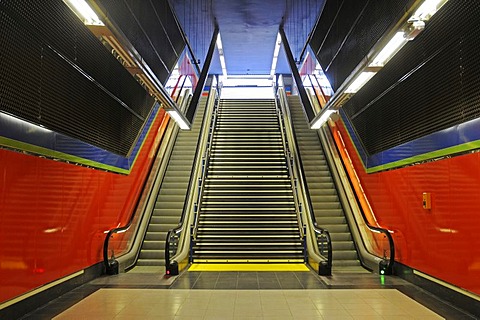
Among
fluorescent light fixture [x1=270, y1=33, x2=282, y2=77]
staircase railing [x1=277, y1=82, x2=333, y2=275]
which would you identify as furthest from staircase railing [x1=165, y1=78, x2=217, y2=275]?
fluorescent light fixture [x1=270, y1=33, x2=282, y2=77]

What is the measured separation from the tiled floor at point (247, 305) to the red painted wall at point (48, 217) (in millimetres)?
634

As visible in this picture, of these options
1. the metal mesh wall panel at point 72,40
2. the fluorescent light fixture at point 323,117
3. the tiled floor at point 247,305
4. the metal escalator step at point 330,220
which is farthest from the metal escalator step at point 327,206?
the metal mesh wall panel at point 72,40

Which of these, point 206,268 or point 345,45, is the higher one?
point 345,45

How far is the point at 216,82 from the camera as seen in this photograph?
18.5m

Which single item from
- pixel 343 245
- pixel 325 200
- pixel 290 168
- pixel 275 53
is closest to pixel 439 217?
pixel 343 245

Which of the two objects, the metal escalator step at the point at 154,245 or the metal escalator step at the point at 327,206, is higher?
the metal escalator step at the point at 327,206

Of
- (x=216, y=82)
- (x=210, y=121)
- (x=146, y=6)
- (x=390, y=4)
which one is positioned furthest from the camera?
(x=216, y=82)

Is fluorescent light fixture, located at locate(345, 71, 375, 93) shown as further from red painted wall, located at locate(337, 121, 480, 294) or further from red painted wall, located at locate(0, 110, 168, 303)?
red painted wall, located at locate(0, 110, 168, 303)

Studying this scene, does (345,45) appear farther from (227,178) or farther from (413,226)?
(413,226)

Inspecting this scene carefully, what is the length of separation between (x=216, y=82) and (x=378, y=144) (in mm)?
11519

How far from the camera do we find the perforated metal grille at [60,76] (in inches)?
174

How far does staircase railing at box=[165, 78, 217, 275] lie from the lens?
7.22 metres

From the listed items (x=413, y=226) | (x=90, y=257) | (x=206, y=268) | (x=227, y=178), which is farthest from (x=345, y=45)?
(x=90, y=257)

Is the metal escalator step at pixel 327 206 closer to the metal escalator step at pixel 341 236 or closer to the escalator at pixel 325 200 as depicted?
the escalator at pixel 325 200
